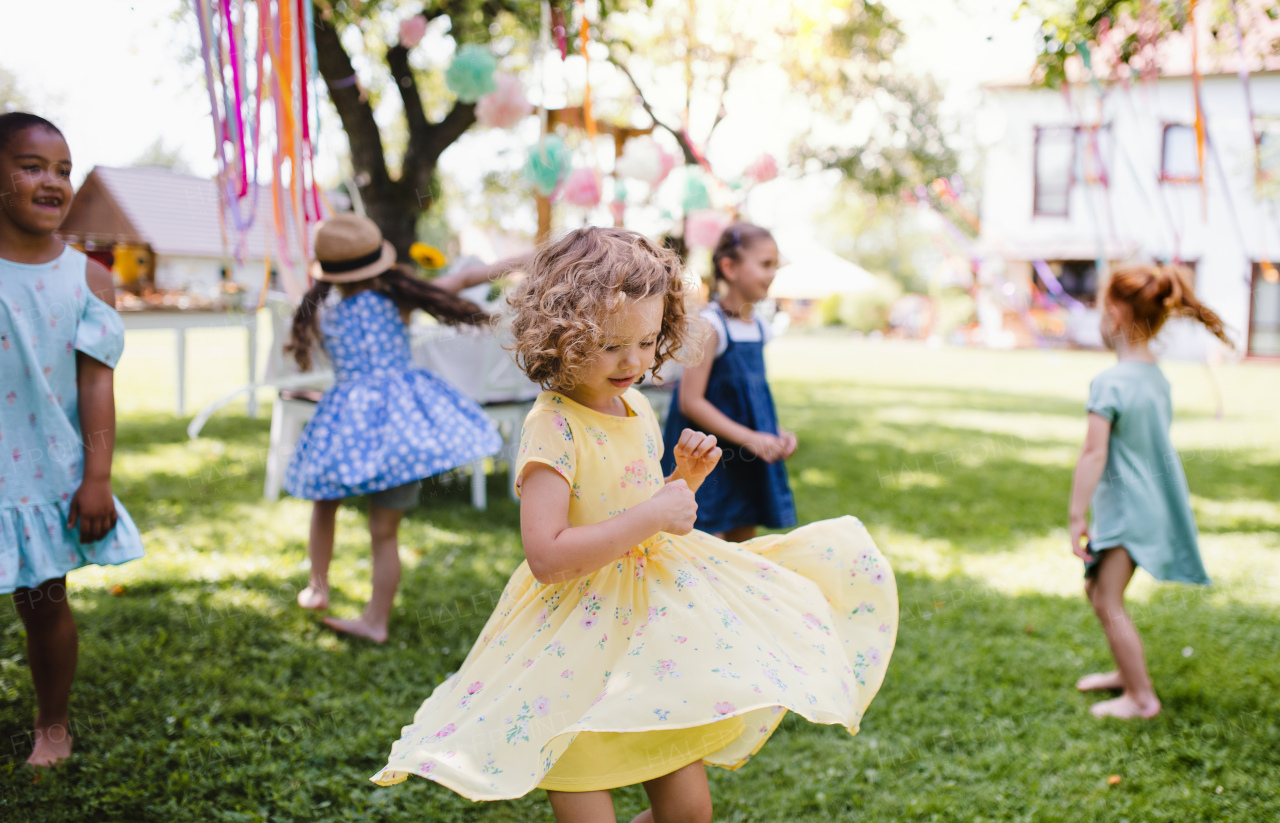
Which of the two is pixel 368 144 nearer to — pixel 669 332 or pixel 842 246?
pixel 669 332

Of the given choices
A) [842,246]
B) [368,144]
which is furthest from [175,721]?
[842,246]

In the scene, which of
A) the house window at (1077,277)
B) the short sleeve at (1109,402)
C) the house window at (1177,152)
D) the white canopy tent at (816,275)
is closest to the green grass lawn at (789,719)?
the short sleeve at (1109,402)

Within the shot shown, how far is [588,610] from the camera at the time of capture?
1458 mm

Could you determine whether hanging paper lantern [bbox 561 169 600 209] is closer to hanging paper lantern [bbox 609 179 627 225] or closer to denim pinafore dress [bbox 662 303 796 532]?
hanging paper lantern [bbox 609 179 627 225]

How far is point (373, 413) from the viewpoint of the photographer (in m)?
2.99

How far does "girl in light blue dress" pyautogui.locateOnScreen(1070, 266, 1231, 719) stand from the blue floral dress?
6.56 feet

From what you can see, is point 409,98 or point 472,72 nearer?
point 472,72

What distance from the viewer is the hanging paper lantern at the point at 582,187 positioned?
15.4 feet

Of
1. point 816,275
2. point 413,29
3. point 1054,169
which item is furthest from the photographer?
point 816,275

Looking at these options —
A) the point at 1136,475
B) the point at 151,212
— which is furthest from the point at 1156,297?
the point at 151,212

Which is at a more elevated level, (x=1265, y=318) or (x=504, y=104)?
(x=504, y=104)

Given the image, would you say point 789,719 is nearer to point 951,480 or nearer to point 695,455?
point 695,455

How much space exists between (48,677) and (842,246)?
54.2 m

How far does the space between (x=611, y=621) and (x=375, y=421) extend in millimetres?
1795
